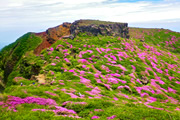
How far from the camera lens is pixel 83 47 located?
4403 centimetres

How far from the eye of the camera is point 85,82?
993 inches

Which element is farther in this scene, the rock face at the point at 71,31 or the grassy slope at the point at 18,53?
the rock face at the point at 71,31

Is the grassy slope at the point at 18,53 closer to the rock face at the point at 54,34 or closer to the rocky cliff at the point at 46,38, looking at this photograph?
the rocky cliff at the point at 46,38

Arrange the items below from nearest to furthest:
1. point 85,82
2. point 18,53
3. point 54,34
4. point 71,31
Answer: point 85,82, point 18,53, point 54,34, point 71,31

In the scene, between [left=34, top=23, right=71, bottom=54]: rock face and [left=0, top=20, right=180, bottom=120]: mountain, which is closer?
[left=0, top=20, right=180, bottom=120]: mountain

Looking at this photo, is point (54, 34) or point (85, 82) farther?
point (54, 34)

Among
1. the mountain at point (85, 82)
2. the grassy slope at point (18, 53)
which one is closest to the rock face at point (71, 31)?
the mountain at point (85, 82)

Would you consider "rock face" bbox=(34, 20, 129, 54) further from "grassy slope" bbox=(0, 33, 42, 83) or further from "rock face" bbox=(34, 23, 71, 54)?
"grassy slope" bbox=(0, 33, 42, 83)

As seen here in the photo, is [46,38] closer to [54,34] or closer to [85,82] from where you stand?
[54,34]

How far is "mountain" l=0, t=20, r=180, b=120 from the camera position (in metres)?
14.1

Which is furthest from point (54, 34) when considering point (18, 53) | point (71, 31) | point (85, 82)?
point (85, 82)

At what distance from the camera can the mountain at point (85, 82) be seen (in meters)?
14.1

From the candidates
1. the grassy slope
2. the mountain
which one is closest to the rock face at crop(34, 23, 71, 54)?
the mountain

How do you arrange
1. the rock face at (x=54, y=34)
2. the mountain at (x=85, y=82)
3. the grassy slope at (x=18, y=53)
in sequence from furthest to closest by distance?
the rock face at (x=54, y=34) < the grassy slope at (x=18, y=53) < the mountain at (x=85, y=82)
